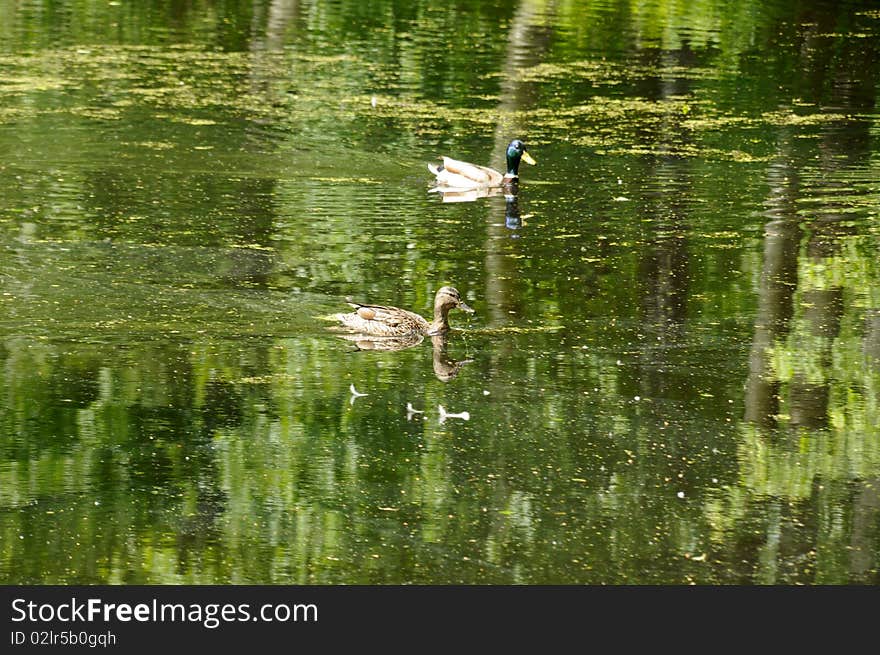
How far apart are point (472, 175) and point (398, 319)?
4.90 m

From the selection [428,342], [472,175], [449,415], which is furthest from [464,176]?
[449,415]

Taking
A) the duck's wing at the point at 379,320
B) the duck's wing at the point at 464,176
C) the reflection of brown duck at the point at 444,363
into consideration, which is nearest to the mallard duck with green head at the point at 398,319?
the duck's wing at the point at 379,320

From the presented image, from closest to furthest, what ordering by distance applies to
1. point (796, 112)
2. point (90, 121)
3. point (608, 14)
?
point (90, 121) → point (796, 112) → point (608, 14)

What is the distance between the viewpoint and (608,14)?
28922 millimetres

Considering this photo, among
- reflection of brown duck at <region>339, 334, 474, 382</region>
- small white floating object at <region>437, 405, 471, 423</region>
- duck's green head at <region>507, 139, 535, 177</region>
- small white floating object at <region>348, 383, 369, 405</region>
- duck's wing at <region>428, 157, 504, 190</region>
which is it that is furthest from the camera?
duck's green head at <region>507, 139, 535, 177</region>

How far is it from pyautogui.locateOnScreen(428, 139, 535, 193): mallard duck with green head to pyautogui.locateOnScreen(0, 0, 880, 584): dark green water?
0.18 metres

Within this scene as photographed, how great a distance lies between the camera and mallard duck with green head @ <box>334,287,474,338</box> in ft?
34.7

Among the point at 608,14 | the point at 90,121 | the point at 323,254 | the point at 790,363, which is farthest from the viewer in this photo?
the point at 608,14

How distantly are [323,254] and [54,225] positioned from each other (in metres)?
2.23

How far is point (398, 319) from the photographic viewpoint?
1063 cm

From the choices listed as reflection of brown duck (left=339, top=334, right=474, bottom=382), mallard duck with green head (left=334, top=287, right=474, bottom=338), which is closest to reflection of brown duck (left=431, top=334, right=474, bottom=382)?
reflection of brown duck (left=339, top=334, right=474, bottom=382)

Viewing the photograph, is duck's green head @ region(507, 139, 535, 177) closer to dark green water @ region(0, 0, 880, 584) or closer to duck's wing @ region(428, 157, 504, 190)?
duck's wing @ region(428, 157, 504, 190)

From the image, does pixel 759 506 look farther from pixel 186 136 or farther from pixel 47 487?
pixel 186 136

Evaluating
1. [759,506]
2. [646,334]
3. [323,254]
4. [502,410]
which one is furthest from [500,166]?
[759,506]
